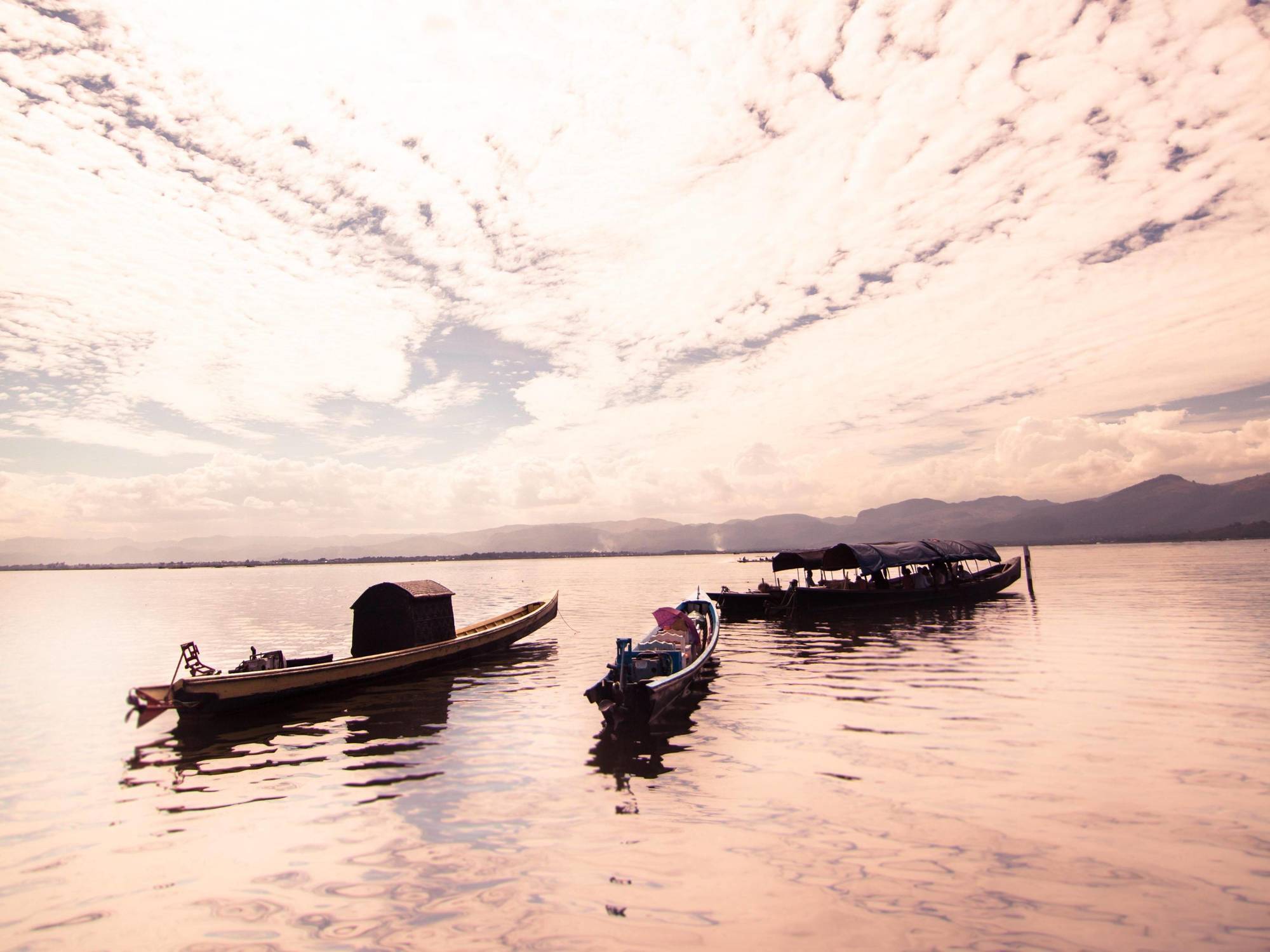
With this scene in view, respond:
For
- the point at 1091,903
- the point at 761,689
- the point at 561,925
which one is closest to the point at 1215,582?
the point at 761,689

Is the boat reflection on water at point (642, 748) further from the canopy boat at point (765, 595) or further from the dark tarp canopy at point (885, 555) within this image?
the canopy boat at point (765, 595)

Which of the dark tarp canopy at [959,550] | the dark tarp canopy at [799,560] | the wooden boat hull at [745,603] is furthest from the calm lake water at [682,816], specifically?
the dark tarp canopy at [959,550]

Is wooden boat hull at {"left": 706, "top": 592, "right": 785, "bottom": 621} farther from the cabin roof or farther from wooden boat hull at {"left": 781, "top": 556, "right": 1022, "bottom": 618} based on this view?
the cabin roof

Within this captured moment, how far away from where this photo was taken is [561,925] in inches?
290

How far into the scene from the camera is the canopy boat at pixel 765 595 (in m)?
39.3

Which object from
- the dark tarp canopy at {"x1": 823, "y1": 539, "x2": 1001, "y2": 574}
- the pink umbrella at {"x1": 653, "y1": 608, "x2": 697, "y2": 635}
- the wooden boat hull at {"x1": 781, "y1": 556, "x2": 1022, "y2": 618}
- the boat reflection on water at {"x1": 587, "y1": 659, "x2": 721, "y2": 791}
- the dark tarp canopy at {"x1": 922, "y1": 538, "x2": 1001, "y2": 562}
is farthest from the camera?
the dark tarp canopy at {"x1": 922, "y1": 538, "x2": 1001, "y2": 562}

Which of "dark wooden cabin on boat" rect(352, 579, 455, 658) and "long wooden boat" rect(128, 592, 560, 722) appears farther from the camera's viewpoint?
"dark wooden cabin on boat" rect(352, 579, 455, 658)

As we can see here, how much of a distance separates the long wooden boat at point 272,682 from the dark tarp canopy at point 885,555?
21791mm

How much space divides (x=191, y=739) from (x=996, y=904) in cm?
1843

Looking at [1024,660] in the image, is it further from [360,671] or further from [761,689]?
[360,671]

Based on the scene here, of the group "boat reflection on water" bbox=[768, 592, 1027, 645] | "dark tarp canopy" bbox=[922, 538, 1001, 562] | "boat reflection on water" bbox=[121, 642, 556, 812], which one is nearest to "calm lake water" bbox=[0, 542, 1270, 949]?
"boat reflection on water" bbox=[121, 642, 556, 812]

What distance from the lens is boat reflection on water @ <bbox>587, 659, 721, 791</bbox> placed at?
508 inches

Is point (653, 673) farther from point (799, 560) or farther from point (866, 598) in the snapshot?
point (866, 598)

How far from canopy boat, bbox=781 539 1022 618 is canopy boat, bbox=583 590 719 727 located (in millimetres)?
15956
